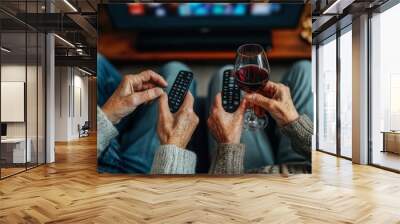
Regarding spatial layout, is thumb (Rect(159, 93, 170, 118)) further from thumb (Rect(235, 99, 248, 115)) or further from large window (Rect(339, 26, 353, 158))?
large window (Rect(339, 26, 353, 158))

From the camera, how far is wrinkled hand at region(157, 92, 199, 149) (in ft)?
18.7

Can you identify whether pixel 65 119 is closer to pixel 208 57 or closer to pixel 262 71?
pixel 208 57

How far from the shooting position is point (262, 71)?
5031 mm

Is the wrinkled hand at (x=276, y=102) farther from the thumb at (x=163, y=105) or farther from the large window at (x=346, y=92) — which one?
the large window at (x=346, y=92)

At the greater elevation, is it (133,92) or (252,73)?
(252,73)

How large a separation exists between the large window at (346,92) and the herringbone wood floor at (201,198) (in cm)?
186

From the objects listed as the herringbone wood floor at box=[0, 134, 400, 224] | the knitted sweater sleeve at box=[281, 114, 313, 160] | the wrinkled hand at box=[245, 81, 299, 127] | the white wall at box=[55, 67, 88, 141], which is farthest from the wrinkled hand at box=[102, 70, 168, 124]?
the white wall at box=[55, 67, 88, 141]

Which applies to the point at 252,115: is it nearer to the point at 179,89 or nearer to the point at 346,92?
the point at 179,89

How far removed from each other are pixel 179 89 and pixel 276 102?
4.73ft

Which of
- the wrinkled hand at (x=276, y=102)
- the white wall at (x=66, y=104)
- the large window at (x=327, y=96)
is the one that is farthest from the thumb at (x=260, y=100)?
the white wall at (x=66, y=104)

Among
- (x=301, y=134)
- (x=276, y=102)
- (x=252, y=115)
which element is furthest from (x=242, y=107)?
(x=301, y=134)

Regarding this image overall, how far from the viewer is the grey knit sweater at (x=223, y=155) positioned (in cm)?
573

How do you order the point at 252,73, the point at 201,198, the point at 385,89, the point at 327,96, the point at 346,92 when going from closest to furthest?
the point at 201,198 < the point at 252,73 < the point at 385,89 < the point at 346,92 < the point at 327,96

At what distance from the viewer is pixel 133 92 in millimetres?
5750
